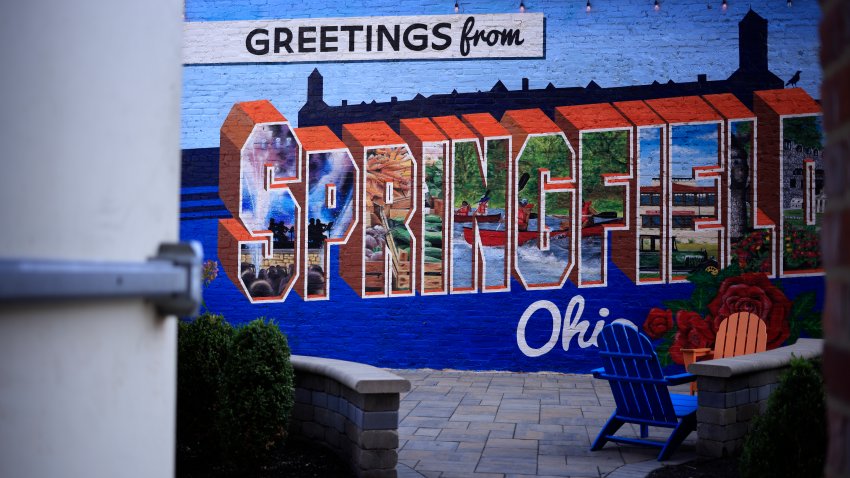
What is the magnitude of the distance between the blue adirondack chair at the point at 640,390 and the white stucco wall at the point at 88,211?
480cm

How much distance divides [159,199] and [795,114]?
34.0 feet

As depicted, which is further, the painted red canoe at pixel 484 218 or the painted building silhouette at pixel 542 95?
the painted red canoe at pixel 484 218

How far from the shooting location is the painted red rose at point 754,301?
10188 mm

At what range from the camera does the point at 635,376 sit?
5887mm

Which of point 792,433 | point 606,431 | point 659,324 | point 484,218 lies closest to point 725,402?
point 606,431

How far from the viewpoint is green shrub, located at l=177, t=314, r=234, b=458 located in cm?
551

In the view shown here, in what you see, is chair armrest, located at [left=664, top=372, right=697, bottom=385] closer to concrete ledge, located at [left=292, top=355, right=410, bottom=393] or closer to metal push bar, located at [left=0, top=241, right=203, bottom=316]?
concrete ledge, located at [left=292, top=355, right=410, bottom=393]

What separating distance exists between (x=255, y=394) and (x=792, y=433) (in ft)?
9.19

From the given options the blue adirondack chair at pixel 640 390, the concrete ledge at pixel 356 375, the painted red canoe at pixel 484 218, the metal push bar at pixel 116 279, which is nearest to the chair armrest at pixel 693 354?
the blue adirondack chair at pixel 640 390

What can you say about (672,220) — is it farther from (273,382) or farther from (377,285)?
(273,382)

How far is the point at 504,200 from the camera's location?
1066 centimetres

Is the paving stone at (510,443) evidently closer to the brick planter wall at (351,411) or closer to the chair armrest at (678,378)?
the chair armrest at (678,378)

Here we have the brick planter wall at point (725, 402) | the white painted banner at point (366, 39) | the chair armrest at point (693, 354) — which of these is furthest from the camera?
the white painted banner at point (366, 39)

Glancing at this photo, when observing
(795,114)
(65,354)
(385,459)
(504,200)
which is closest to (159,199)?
(65,354)
